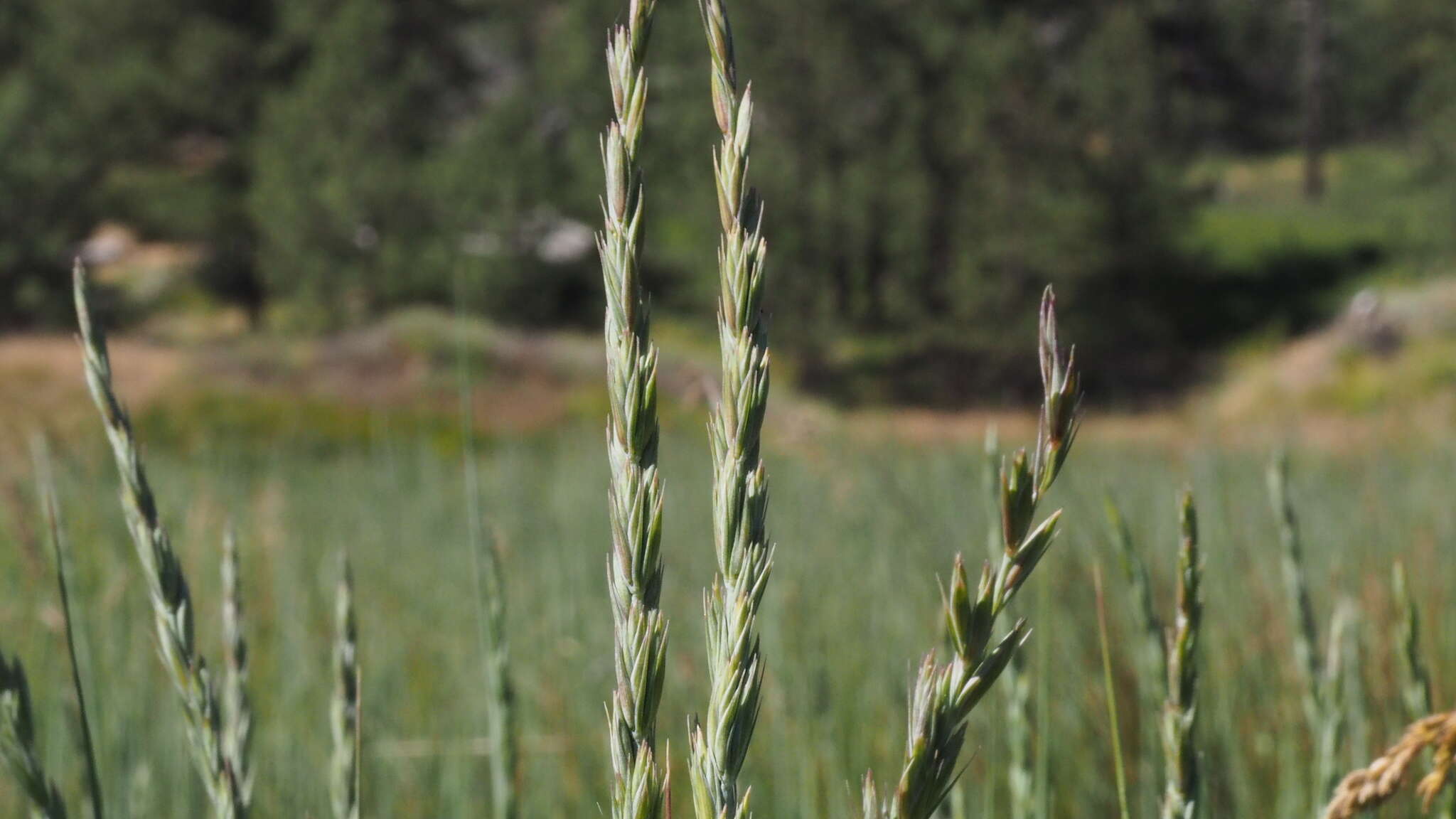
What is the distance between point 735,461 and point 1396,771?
1.01 ft

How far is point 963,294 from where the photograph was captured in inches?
685

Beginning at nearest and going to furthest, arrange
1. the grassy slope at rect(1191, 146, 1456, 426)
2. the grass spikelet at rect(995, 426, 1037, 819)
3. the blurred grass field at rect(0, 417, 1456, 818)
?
the grass spikelet at rect(995, 426, 1037, 819) < the blurred grass field at rect(0, 417, 1456, 818) < the grassy slope at rect(1191, 146, 1456, 426)

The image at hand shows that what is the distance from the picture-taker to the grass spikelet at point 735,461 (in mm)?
325

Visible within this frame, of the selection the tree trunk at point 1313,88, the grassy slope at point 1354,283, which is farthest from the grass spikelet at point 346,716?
the tree trunk at point 1313,88

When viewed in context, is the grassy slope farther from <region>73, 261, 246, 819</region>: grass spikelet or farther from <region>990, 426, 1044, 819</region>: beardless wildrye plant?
<region>73, 261, 246, 819</region>: grass spikelet

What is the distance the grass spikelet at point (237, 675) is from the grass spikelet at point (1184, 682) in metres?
0.38

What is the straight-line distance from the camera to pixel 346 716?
586 mm

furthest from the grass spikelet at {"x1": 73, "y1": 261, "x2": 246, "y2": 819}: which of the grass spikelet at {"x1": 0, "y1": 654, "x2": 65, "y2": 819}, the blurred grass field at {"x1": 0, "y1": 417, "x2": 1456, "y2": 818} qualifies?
the blurred grass field at {"x1": 0, "y1": 417, "x2": 1456, "y2": 818}

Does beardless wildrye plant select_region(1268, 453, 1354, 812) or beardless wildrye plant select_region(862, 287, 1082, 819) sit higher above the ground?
beardless wildrye plant select_region(862, 287, 1082, 819)

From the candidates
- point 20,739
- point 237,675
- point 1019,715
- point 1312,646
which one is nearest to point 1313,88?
point 1312,646

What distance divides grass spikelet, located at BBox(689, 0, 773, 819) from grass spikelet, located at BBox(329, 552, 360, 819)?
272 millimetres

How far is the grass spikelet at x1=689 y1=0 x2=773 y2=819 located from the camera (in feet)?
1.07

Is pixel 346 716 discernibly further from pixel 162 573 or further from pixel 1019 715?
pixel 1019 715

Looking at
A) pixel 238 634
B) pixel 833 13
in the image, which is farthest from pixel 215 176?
pixel 238 634
